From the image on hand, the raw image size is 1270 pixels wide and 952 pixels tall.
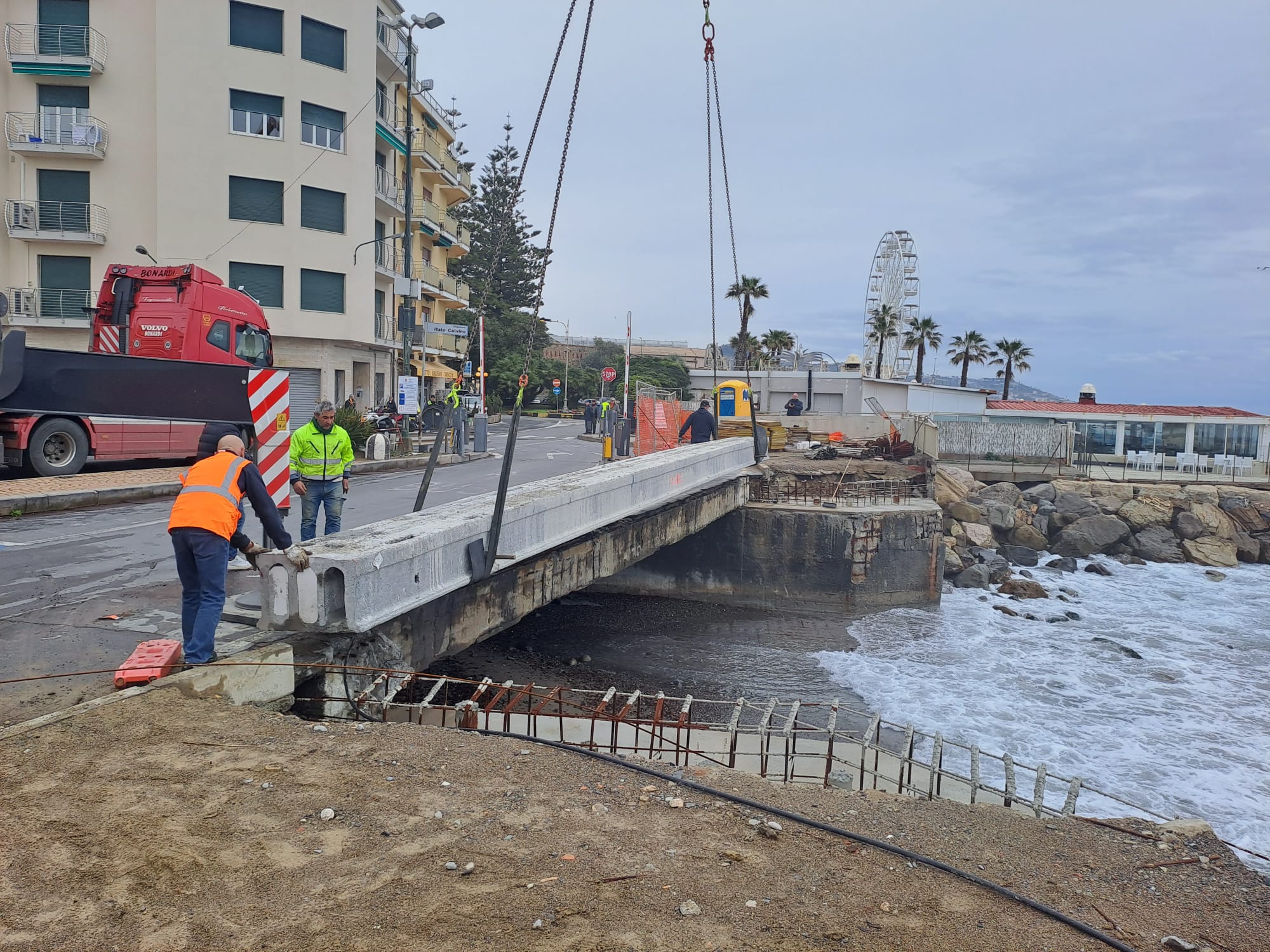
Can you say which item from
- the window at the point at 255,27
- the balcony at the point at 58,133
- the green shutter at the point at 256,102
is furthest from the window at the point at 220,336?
the window at the point at 255,27

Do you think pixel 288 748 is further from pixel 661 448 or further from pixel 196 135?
pixel 196 135

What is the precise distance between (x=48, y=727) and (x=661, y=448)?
51.9 feet

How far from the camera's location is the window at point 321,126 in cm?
2827

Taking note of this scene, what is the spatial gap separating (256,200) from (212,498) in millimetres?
26059

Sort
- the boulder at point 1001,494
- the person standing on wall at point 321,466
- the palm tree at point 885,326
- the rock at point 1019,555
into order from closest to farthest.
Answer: the person standing on wall at point 321,466 < the rock at point 1019,555 < the boulder at point 1001,494 < the palm tree at point 885,326

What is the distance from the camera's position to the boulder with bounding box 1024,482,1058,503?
3109 centimetres

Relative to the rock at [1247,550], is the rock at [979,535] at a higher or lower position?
higher

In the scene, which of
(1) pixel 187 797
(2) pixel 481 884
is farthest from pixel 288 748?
(2) pixel 481 884

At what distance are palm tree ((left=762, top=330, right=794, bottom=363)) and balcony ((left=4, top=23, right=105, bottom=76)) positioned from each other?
46.9 metres

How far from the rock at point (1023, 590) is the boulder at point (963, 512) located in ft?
18.4

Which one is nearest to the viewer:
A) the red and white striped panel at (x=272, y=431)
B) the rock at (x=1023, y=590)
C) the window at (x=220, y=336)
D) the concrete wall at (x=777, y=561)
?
the red and white striped panel at (x=272, y=431)

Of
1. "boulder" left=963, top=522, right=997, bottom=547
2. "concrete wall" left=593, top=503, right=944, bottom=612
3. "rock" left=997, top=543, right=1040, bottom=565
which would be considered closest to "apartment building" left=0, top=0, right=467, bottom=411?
"concrete wall" left=593, top=503, right=944, bottom=612

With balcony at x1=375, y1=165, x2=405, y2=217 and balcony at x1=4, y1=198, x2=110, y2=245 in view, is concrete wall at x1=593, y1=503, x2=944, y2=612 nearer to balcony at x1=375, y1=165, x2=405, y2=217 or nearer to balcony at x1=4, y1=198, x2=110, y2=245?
balcony at x1=375, y1=165, x2=405, y2=217

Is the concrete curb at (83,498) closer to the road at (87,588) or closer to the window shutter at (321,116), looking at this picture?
the road at (87,588)
